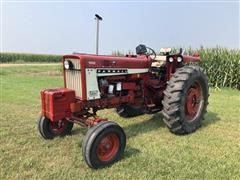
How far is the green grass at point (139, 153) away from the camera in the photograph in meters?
4.44

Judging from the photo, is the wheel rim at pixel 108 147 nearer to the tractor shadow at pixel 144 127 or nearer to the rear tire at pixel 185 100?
the tractor shadow at pixel 144 127

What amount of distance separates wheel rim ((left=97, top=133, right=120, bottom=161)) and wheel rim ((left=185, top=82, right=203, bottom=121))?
2084mm

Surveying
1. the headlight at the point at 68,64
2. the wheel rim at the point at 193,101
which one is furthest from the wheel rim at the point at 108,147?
the wheel rim at the point at 193,101

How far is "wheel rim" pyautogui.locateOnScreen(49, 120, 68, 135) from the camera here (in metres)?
5.91

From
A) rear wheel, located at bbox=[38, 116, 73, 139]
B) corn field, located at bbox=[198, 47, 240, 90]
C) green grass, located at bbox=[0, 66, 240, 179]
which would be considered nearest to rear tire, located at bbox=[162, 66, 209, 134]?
green grass, located at bbox=[0, 66, 240, 179]

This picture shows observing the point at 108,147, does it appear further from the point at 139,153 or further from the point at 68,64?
the point at 68,64

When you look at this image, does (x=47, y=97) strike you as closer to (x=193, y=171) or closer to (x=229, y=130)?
(x=193, y=171)

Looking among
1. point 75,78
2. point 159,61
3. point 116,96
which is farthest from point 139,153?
point 159,61

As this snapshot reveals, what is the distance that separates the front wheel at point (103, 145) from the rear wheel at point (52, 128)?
1.33 m

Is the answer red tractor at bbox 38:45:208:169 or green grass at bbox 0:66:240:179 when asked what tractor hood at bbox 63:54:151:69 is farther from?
green grass at bbox 0:66:240:179

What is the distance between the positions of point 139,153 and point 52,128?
1695mm

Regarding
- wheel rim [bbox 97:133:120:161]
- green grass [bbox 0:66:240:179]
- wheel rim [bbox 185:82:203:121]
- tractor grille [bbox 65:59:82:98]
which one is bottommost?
green grass [bbox 0:66:240:179]

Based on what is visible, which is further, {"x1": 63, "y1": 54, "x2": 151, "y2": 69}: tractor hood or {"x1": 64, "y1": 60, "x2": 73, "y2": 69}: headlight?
{"x1": 64, "y1": 60, "x2": 73, "y2": 69}: headlight

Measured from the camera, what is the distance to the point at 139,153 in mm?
5168
